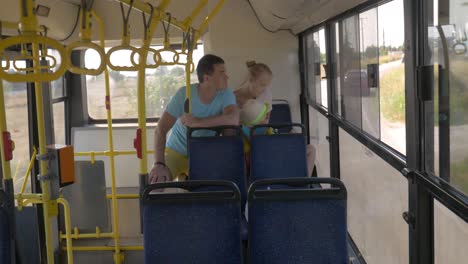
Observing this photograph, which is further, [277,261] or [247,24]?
[247,24]

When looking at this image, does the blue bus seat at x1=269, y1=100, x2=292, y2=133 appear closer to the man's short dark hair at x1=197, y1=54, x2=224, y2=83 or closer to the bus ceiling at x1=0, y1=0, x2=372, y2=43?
the bus ceiling at x1=0, y1=0, x2=372, y2=43

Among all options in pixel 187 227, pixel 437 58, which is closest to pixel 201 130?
pixel 187 227

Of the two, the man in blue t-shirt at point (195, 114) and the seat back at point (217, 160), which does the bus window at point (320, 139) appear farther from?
the seat back at point (217, 160)

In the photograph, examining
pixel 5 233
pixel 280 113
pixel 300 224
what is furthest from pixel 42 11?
pixel 300 224

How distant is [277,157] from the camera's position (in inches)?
147

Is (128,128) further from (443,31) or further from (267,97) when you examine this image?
(443,31)

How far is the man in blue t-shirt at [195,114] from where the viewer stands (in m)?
3.85

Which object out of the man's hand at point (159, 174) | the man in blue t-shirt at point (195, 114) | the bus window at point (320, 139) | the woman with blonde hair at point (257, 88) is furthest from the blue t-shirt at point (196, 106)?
the bus window at point (320, 139)

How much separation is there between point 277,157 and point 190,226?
1.64 m

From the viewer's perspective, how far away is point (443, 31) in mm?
2059

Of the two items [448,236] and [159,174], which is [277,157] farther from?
[448,236]

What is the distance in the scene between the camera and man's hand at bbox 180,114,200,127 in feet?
12.3

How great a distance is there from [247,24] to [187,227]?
Answer: 15.5 ft

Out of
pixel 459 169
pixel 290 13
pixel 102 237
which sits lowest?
pixel 102 237
